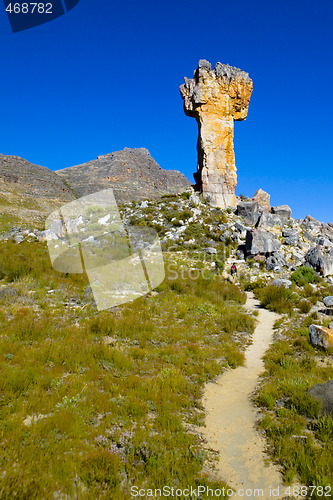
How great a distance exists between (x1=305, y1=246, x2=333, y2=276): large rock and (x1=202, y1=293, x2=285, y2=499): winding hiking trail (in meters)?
14.4

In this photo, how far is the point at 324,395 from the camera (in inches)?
226

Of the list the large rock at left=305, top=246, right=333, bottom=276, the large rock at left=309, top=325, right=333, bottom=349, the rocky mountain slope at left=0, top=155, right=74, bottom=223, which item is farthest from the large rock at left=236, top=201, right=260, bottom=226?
the rocky mountain slope at left=0, top=155, right=74, bottom=223

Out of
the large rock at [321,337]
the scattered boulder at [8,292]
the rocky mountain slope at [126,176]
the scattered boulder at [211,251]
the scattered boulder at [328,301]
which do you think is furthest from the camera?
the rocky mountain slope at [126,176]

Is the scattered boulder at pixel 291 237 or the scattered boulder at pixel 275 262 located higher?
the scattered boulder at pixel 291 237

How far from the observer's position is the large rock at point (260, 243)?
23.0 m

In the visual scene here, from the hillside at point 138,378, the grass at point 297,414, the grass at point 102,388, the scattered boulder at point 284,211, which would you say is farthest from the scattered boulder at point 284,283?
the scattered boulder at point 284,211

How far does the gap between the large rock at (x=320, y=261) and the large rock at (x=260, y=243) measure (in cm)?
273

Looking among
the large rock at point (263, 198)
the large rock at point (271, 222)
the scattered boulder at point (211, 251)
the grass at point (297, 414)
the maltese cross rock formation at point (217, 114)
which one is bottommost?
the grass at point (297, 414)

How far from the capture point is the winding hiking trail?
14.1ft

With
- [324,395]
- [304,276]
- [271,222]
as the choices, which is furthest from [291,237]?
[324,395]

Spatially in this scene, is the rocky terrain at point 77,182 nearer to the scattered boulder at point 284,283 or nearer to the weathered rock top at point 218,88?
the weathered rock top at point 218,88

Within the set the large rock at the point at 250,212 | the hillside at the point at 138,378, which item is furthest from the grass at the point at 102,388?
the large rock at the point at 250,212

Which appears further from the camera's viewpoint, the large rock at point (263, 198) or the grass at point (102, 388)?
the large rock at point (263, 198)

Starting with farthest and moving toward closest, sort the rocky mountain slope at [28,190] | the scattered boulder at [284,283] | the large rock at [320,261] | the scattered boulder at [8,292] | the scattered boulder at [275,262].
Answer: the rocky mountain slope at [28,190] < the scattered boulder at [275,262] < the large rock at [320,261] < the scattered boulder at [284,283] < the scattered boulder at [8,292]
